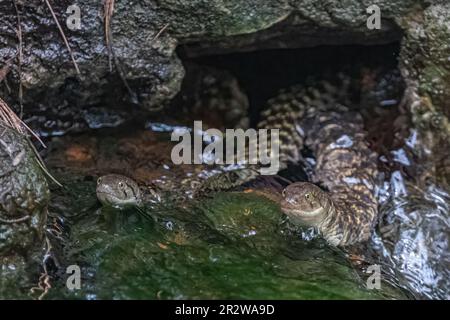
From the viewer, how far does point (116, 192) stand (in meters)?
4.74

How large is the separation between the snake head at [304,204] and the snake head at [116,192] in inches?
42.7

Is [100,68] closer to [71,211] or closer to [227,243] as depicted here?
[71,211]

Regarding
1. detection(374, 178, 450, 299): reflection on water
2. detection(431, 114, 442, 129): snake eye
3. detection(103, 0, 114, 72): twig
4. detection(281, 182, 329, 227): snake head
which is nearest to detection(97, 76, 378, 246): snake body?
detection(281, 182, 329, 227): snake head

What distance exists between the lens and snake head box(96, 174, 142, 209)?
186 inches

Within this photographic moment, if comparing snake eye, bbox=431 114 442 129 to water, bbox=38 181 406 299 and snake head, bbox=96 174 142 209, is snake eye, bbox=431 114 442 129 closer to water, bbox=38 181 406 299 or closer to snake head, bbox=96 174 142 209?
water, bbox=38 181 406 299

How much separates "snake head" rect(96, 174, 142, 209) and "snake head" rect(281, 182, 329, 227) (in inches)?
42.7

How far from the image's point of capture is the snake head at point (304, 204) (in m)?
4.72

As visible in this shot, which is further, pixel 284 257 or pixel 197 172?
pixel 197 172

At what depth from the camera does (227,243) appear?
4.30 meters

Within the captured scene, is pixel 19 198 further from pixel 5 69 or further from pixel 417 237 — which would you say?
pixel 417 237

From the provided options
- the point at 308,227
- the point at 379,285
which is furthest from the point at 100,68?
the point at 379,285

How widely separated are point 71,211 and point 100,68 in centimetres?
120

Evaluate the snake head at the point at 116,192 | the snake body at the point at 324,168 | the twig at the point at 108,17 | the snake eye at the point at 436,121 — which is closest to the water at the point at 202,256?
the snake head at the point at 116,192
